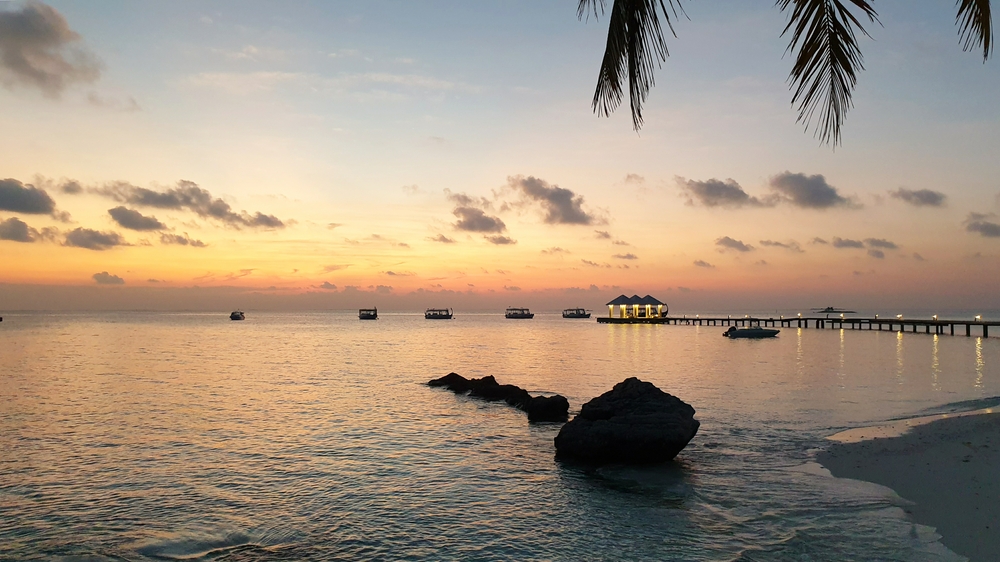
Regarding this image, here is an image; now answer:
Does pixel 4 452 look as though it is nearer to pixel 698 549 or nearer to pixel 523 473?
pixel 523 473

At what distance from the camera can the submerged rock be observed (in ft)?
75.5

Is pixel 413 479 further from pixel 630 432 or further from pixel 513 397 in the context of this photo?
pixel 513 397

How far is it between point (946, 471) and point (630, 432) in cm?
704

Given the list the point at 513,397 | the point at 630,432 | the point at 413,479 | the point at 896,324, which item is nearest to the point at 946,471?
the point at 630,432

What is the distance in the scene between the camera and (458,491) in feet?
44.3

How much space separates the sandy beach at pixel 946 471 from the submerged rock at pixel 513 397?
9515 millimetres

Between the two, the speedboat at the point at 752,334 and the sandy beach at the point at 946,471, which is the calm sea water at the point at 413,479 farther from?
the speedboat at the point at 752,334

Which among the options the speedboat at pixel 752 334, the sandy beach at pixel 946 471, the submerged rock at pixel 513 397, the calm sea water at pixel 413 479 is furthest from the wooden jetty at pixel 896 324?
the sandy beach at pixel 946 471

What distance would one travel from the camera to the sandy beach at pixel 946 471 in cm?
994

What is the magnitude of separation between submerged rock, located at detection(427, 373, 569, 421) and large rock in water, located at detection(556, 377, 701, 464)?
5.50m

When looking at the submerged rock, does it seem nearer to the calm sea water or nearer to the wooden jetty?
the calm sea water

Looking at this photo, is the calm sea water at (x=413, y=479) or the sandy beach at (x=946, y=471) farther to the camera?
the calm sea water at (x=413, y=479)

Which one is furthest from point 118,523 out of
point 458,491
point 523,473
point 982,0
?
point 982,0

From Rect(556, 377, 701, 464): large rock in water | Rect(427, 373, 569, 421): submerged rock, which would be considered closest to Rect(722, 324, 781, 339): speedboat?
Rect(427, 373, 569, 421): submerged rock
